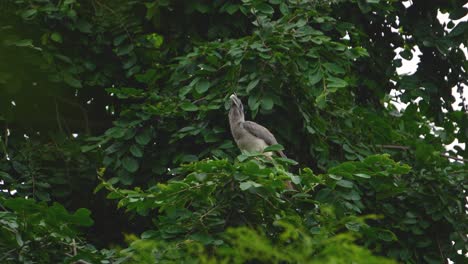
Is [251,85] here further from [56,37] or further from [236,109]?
[56,37]

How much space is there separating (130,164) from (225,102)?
87 centimetres

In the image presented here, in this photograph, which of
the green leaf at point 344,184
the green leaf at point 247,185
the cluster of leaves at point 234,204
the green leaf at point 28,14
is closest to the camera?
the green leaf at point 247,185

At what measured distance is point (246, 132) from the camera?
8.89 m

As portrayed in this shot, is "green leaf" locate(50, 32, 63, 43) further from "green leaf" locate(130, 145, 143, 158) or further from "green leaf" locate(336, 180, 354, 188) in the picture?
"green leaf" locate(336, 180, 354, 188)

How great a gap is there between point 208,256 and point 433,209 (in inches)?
107

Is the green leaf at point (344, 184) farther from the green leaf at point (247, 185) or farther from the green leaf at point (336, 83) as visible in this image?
the green leaf at point (336, 83)

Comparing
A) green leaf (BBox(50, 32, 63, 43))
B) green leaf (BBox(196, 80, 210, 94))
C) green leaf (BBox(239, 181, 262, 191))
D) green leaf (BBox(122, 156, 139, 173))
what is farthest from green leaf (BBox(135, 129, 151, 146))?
green leaf (BBox(239, 181, 262, 191))

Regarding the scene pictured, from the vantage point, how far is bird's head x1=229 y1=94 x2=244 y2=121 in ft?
28.6

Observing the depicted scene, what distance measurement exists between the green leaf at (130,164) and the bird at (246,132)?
2.56ft

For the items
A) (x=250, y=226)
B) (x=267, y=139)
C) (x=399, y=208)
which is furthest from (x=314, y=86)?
(x=250, y=226)

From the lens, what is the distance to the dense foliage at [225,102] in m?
8.86

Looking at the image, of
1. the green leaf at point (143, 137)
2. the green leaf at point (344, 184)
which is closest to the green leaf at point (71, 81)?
the green leaf at point (143, 137)

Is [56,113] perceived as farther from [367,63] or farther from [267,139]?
[367,63]

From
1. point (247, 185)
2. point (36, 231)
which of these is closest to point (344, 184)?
point (247, 185)
